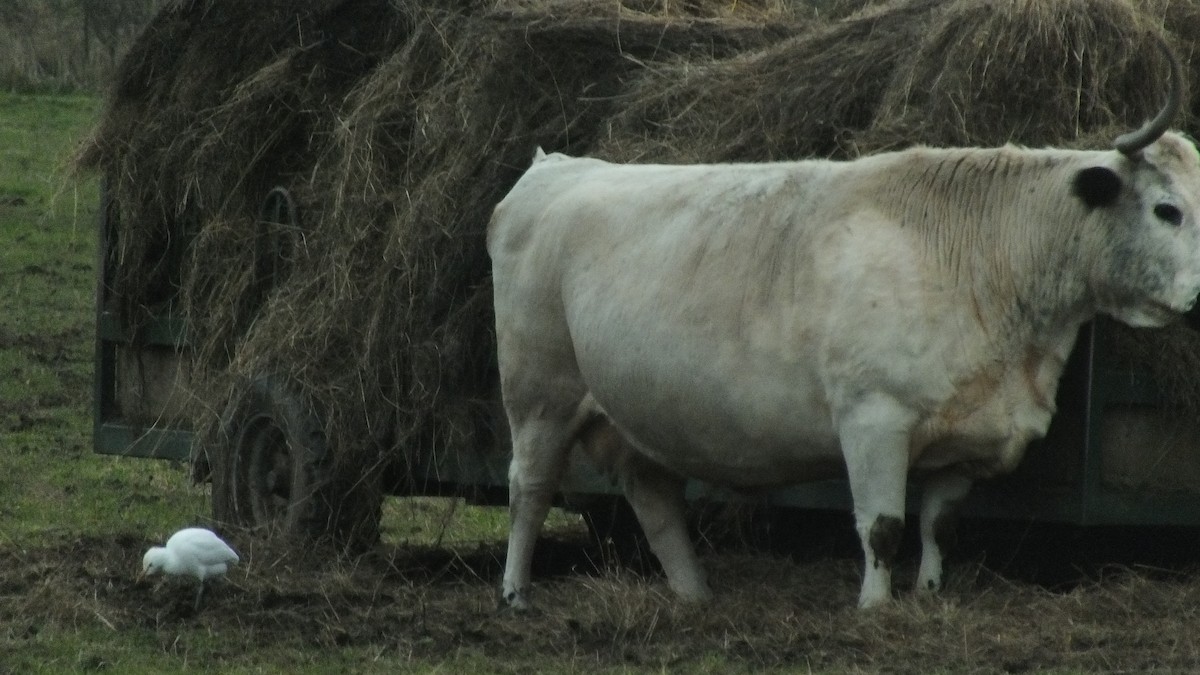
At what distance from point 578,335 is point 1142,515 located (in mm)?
2110

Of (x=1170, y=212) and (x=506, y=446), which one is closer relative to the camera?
(x=1170, y=212)

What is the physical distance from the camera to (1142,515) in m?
7.13

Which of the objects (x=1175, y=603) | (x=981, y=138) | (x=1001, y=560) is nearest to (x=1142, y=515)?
(x=1175, y=603)

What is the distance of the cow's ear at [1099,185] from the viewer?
6875 millimetres

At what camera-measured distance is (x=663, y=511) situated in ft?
27.0

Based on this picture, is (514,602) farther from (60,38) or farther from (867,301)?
(60,38)

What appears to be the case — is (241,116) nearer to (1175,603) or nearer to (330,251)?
(330,251)

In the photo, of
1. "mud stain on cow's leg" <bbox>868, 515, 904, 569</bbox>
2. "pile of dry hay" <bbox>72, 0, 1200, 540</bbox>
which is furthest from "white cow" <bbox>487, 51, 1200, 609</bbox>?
"pile of dry hay" <bbox>72, 0, 1200, 540</bbox>

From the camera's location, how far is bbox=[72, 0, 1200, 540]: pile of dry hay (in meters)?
7.66

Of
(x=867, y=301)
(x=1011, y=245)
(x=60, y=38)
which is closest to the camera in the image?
(x=867, y=301)

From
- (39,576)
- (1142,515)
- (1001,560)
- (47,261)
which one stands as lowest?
(47,261)

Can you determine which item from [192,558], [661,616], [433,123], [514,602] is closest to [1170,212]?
[661,616]

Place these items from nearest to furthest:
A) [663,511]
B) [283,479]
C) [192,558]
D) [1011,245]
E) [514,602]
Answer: [1011,245] < [192,558] < [514,602] < [663,511] < [283,479]

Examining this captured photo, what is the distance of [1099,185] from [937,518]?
1.24 m
